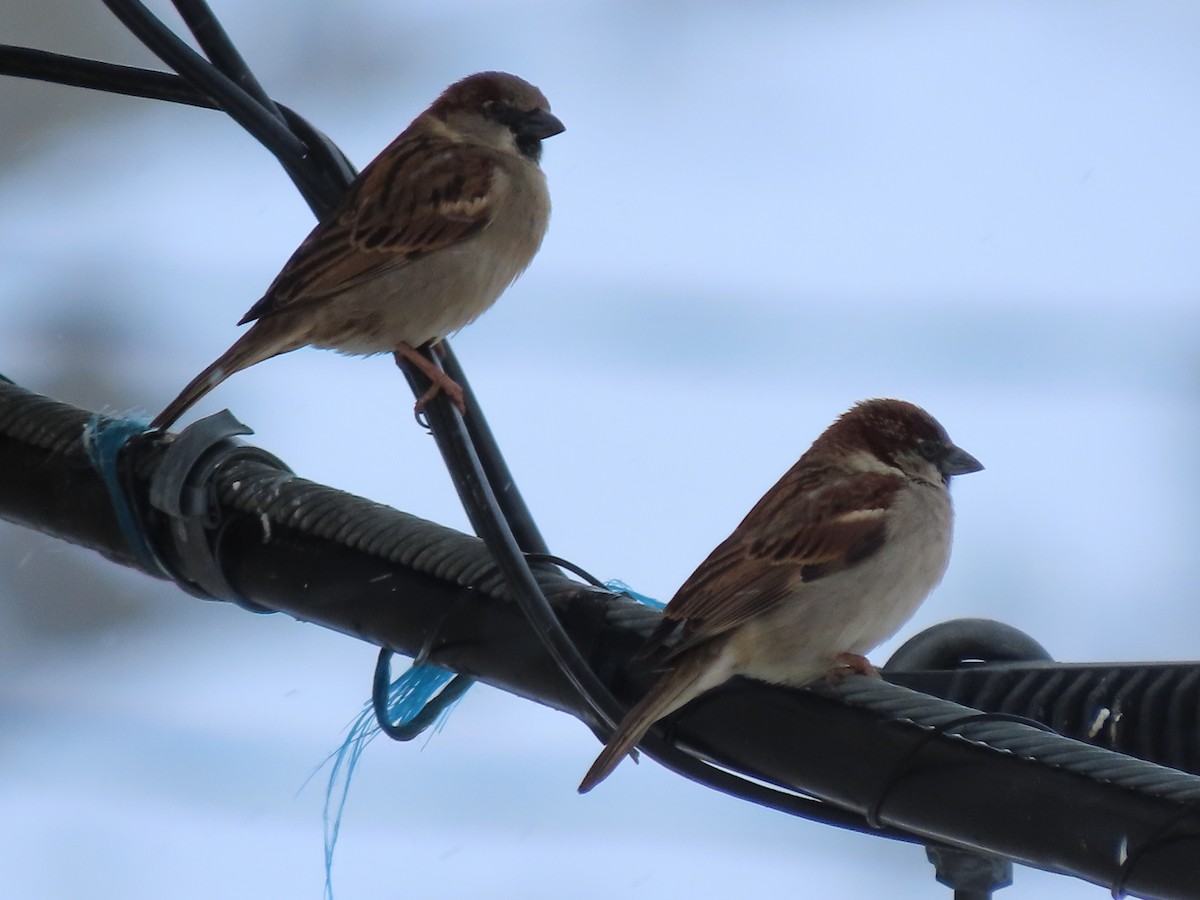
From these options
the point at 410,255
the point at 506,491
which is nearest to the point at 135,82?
the point at 506,491

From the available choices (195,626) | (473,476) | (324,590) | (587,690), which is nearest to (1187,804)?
(587,690)

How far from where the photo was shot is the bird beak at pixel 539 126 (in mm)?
2932

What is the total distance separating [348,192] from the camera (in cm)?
173

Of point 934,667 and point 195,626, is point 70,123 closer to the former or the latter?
point 195,626

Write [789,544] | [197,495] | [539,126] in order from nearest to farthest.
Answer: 1. [197,495]
2. [789,544]
3. [539,126]

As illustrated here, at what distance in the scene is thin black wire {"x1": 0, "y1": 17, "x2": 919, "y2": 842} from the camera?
1.42 metres

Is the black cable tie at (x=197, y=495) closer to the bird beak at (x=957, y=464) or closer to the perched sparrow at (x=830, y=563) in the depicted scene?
the perched sparrow at (x=830, y=563)

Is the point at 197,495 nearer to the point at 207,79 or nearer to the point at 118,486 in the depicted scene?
the point at 118,486

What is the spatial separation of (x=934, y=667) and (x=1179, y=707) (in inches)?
11.5

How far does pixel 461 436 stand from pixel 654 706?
31cm

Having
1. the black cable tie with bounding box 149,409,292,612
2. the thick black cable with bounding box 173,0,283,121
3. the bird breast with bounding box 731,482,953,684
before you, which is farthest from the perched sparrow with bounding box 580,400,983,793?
the thick black cable with bounding box 173,0,283,121

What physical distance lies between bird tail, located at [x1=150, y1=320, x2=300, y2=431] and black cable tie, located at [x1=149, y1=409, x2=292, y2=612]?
0.21m

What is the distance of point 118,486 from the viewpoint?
5.83 ft

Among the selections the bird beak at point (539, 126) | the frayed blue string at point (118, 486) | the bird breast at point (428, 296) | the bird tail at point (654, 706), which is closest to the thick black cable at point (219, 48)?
the frayed blue string at point (118, 486)
